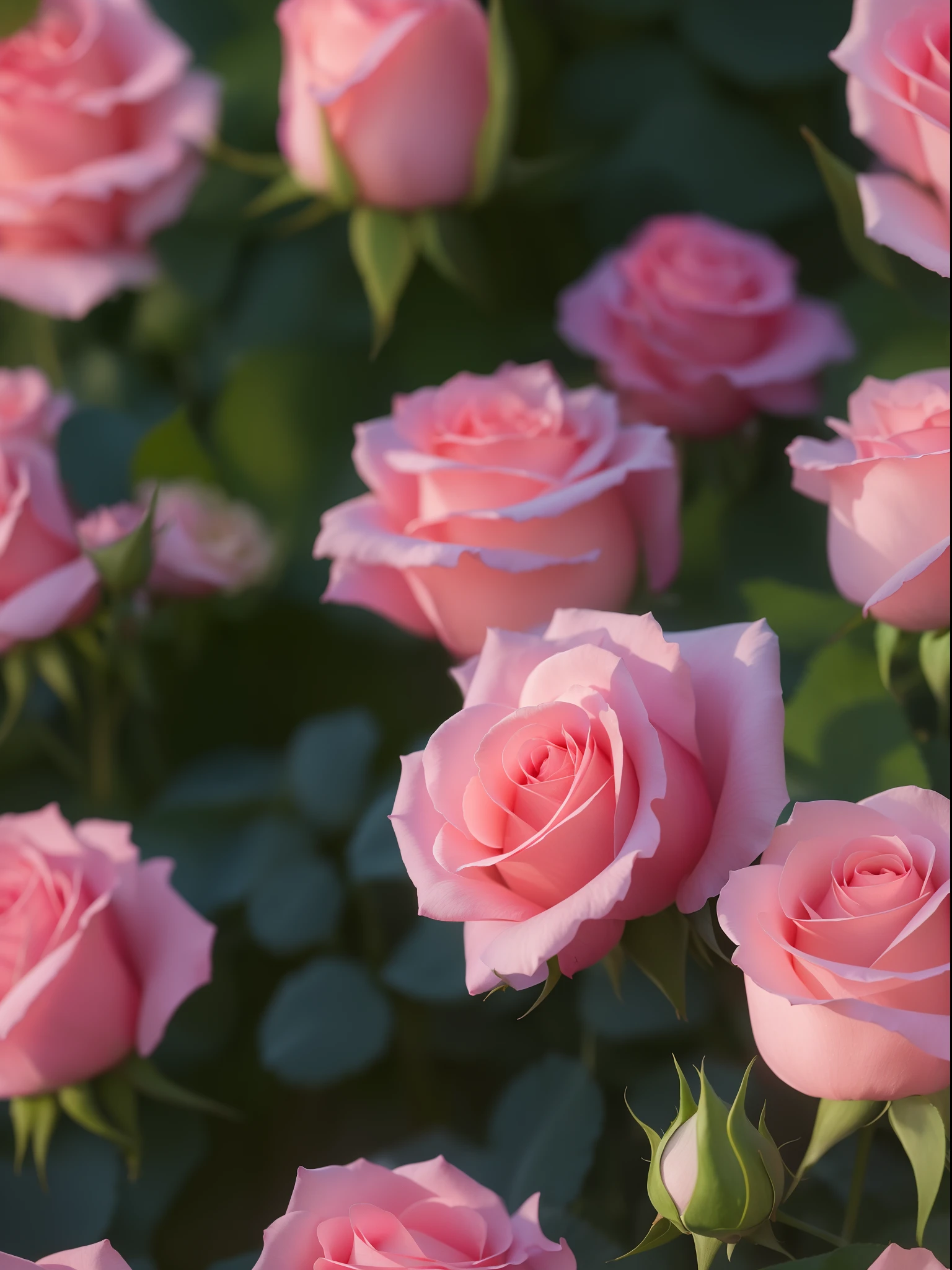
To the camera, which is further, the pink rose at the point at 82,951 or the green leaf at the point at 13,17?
the green leaf at the point at 13,17

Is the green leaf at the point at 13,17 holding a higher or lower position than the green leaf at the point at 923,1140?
higher

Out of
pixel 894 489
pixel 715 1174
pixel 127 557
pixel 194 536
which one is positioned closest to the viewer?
pixel 715 1174

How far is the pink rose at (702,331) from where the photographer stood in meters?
0.62

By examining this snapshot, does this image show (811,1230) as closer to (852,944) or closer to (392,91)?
(852,944)

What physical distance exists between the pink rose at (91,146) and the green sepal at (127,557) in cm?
20

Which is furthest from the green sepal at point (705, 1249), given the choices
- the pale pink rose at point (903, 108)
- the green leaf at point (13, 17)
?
the green leaf at point (13, 17)

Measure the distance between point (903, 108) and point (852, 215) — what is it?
5 cm

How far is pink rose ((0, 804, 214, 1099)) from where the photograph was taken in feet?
1.52

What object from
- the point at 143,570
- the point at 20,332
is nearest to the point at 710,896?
the point at 143,570

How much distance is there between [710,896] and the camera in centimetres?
38

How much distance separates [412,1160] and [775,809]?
9.4 inches

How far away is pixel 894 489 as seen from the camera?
45cm

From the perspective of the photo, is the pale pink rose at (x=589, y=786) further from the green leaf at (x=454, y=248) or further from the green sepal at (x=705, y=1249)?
the green leaf at (x=454, y=248)

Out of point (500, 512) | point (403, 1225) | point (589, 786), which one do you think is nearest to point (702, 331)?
point (500, 512)
